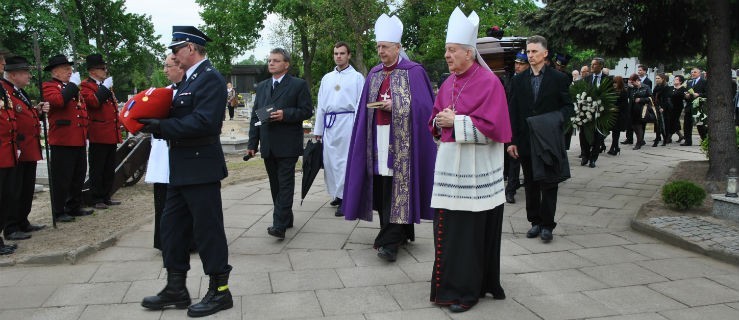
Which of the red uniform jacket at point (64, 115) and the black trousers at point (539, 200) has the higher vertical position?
the red uniform jacket at point (64, 115)

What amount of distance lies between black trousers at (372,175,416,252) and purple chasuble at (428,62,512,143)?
1337 millimetres

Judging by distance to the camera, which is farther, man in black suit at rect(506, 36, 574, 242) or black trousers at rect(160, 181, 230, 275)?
man in black suit at rect(506, 36, 574, 242)

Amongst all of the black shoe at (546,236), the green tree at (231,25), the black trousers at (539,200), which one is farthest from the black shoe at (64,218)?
the green tree at (231,25)

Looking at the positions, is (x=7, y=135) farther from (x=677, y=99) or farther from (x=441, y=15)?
(x=441, y=15)

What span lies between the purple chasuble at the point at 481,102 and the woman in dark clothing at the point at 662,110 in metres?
11.6

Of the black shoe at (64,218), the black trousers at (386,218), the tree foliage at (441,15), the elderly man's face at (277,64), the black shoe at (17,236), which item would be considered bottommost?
the black shoe at (17,236)

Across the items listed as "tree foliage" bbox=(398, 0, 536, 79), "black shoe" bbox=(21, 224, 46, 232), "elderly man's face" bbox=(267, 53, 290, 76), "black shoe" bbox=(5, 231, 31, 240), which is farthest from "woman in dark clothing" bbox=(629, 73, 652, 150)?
→ "tree foliage" bbox=(398, 0, 536, 79)

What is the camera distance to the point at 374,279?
4.67 metres

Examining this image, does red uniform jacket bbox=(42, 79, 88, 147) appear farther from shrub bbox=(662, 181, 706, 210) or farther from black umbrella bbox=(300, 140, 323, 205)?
shrub bbox=(662, 181, 706, 210)

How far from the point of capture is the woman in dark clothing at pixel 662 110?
14.0m

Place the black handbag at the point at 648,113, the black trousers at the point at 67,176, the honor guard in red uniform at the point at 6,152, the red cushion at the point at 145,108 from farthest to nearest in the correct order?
the black handbag at the point at 648,113 → the black trousers at the point at 67,176 → the honor guard in red uniform at the point at 6,152 → the red cushion at the point at 145,108

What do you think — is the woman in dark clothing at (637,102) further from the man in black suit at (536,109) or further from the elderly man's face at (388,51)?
the elderly man's face at (388,51)

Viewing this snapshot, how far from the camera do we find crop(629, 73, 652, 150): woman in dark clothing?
43.5ft

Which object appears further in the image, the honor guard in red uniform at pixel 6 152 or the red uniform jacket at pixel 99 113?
the red uniform jacket at pixel 99 113
